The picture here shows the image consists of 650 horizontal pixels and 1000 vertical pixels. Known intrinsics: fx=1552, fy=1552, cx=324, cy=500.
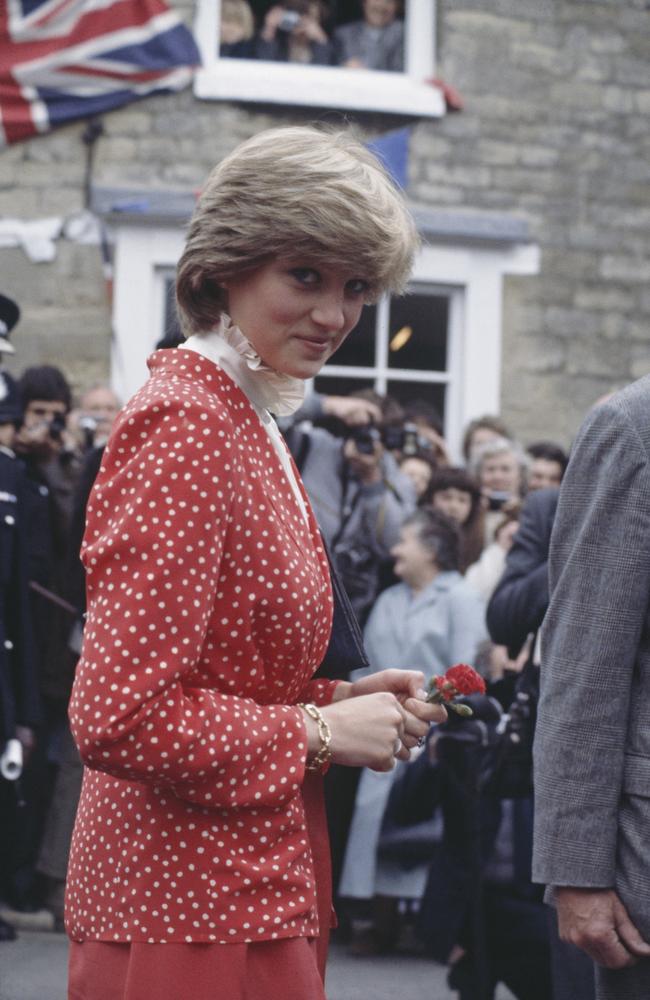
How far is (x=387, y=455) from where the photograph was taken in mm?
7121

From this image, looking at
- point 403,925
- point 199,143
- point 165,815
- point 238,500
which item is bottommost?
point 403,925

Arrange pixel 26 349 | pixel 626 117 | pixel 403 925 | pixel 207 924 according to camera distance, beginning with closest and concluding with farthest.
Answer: pixel 207 924
pixel 403 925
pixel 26 349
pixel 626 117

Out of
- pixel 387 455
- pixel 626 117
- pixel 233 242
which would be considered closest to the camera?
pixel 233 242

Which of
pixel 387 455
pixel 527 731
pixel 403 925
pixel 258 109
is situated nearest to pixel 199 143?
pixel 258 109

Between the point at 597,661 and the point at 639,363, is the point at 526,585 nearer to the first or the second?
the point at 597,661

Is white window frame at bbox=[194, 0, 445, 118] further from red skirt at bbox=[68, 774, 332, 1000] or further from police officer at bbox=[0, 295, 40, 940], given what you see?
red skirt at bbox=[68, 774, 332, 1000]

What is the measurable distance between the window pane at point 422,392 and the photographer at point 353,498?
348cm

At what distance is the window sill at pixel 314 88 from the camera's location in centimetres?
988

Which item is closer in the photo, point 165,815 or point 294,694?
point 165,815

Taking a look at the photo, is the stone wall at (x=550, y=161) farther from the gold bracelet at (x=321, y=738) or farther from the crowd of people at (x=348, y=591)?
the gold bracelet at (x=321, y=738)

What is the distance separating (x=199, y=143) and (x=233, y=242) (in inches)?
315

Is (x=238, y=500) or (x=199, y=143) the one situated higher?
(x=199, y=143)

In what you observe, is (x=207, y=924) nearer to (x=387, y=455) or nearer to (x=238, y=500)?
(x=238, y=500)

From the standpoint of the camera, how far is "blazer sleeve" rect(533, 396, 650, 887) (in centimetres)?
247
